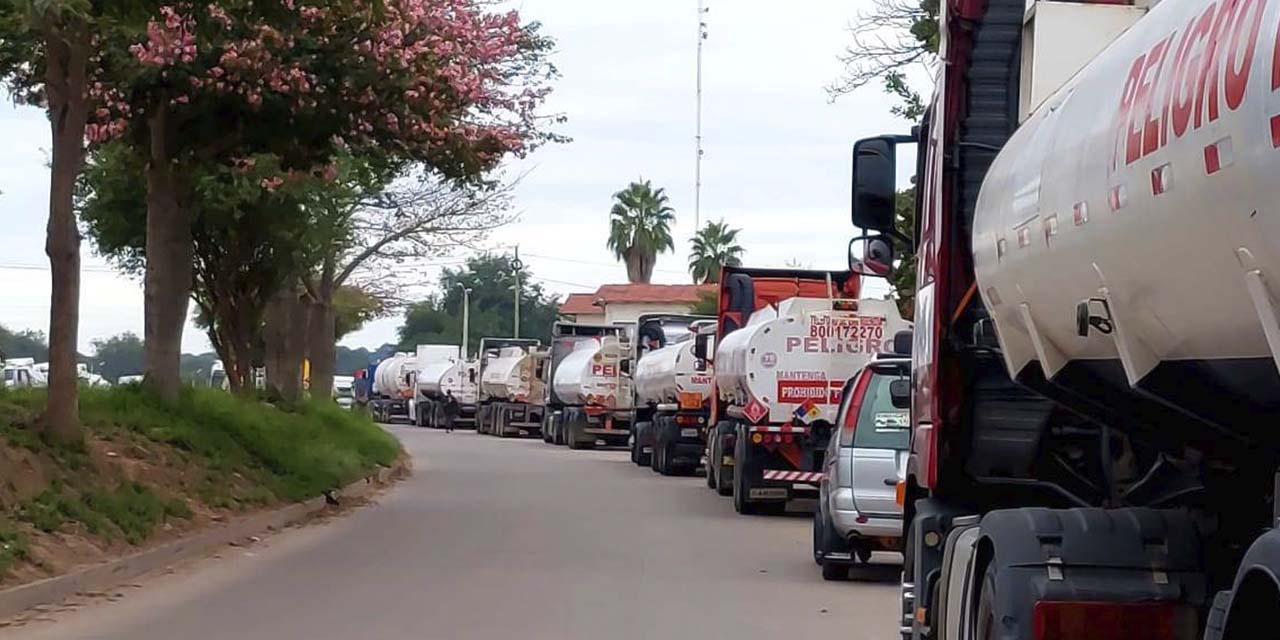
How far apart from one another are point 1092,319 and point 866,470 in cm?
976

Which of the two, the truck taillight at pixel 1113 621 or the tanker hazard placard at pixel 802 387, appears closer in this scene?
the truck taillight at pixel 1113 621

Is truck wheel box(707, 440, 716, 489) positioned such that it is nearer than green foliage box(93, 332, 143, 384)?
Yes

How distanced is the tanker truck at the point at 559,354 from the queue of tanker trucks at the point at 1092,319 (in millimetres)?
40178

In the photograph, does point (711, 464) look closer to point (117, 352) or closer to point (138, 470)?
point (138, 470)

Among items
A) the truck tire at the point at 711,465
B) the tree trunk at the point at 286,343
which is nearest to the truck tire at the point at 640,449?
the tree trunk at the point at 286,343

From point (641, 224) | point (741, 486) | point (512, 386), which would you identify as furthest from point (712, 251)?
point (741, 486)

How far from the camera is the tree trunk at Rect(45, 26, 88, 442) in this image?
1770cm

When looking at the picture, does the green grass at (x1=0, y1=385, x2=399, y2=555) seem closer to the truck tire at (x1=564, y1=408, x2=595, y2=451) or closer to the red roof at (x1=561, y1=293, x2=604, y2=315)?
the truck tire at (x1=564, y1=408, x2=595, y2=451)

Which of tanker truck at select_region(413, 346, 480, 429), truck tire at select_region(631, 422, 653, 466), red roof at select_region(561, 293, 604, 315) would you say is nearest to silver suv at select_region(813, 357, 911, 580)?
truck tire at select_region(631, 422, 653, 466)

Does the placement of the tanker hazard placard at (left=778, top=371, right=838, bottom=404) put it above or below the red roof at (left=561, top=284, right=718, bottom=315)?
below

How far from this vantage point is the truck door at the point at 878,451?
51.0 ft

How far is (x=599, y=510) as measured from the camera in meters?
25.2

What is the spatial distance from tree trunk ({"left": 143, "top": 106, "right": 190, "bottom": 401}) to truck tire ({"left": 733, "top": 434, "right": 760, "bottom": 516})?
7.22 metres

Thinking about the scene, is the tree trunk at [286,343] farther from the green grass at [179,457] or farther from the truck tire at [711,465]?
the truck tire at [711,465]
